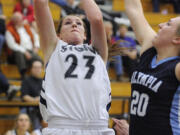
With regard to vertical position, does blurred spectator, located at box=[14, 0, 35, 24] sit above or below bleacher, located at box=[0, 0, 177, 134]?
above

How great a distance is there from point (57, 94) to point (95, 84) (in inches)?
11.8

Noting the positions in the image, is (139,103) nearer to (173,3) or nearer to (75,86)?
(75,86)

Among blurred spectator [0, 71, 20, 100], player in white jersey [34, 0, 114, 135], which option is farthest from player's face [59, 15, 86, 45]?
blurred spectator [0, 71, 20, 100]

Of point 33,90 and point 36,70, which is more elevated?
point 36,70

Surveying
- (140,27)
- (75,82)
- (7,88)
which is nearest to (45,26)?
(75,82)

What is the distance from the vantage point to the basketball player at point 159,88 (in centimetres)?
310

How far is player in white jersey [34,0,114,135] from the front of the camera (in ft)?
10.6

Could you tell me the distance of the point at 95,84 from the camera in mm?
3305

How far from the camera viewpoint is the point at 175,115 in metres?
3.12

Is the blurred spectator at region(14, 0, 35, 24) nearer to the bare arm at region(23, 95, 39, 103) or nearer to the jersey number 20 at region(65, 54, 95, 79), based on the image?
the bare arm at region(23, 95, 39, 103)

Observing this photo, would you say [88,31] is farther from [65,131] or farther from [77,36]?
[65,131]

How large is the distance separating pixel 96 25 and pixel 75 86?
0.50 metres

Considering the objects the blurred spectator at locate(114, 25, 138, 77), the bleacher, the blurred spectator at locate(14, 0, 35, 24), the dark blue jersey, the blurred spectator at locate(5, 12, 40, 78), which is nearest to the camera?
the dark blue jersey

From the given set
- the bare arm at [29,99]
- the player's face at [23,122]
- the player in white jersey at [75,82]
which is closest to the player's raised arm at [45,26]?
the player in white jersey at [75,82]
